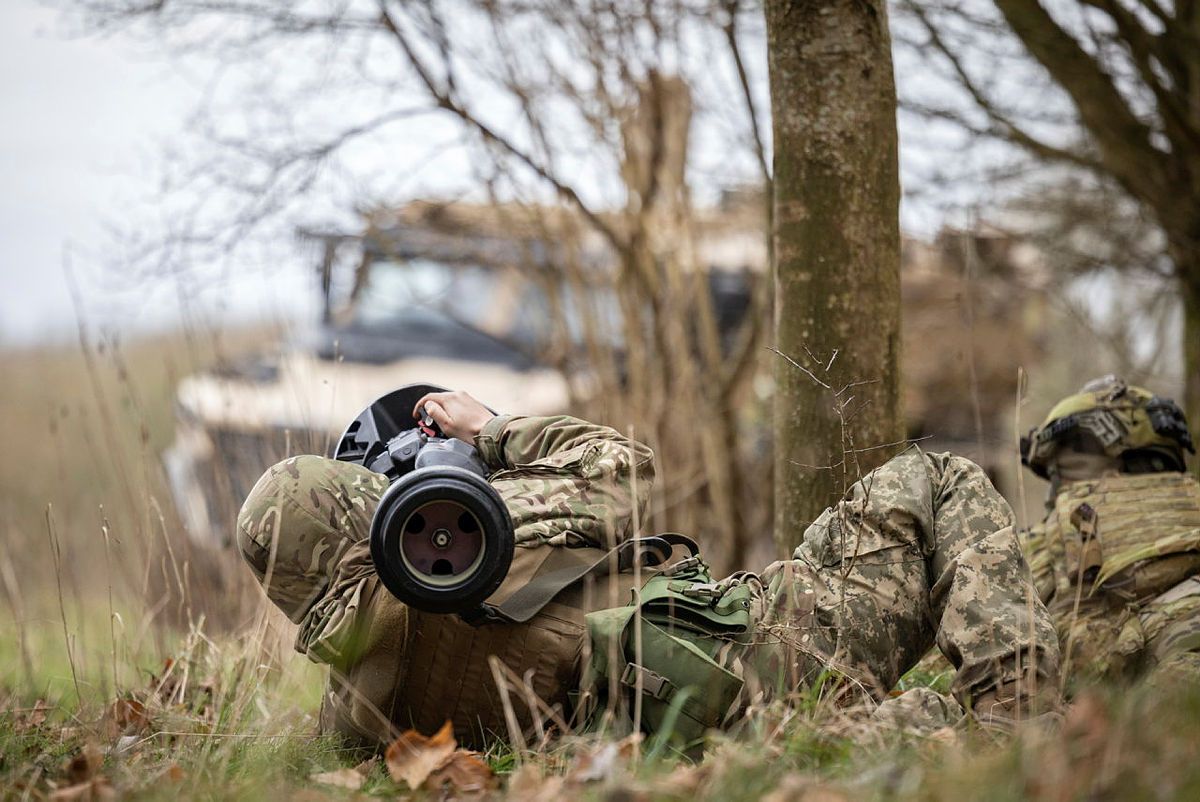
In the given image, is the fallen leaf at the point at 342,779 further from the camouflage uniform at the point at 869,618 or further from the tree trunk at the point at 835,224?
the tree trunk at the point at 835,224

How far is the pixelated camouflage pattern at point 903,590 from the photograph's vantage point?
2254 mm

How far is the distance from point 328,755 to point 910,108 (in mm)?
4403

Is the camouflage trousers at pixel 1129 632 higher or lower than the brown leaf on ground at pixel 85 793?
lower

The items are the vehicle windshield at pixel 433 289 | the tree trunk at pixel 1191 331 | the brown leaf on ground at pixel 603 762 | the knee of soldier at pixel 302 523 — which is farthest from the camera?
the vehicle windshield at pixel 433 289

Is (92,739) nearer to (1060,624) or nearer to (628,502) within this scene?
(628,502)

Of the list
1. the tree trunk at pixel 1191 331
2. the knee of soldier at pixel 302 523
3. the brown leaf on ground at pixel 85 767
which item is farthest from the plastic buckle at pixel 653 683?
the tree trunk at pixel 1191 331

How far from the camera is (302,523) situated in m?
2.35

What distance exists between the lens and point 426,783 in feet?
6.83

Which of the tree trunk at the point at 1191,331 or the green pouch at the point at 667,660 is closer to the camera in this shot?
the green pouch at the point at 667,660

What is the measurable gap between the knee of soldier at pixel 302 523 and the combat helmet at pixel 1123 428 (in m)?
1.96

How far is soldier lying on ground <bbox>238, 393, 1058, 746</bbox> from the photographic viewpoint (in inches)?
88.7

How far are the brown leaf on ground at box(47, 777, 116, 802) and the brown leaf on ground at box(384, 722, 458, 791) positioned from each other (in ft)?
1.61

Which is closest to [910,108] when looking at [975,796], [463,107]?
[463,107]

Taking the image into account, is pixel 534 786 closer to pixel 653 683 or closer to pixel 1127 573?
pixel 653 683
